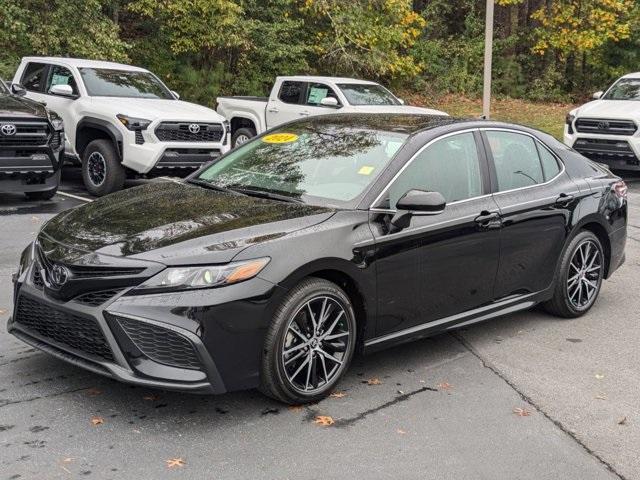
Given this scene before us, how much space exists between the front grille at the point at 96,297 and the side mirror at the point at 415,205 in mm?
1684

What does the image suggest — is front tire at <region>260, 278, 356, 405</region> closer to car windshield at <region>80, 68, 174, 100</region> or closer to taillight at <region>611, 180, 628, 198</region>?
taillight at <region>611, 180, 628, 198</region>

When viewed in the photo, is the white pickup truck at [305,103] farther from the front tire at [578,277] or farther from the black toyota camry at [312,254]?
the black toyota camry at [312,254]

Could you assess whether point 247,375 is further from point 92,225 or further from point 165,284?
point 92,225

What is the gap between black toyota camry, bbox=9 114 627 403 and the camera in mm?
4238

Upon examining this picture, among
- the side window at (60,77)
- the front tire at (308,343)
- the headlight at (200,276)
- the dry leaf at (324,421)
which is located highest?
the side window at (60,77)

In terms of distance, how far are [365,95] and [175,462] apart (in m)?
12.3

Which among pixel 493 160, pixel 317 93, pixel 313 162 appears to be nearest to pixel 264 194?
pixel 313 162

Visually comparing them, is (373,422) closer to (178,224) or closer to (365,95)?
(178,224)

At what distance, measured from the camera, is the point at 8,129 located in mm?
9938

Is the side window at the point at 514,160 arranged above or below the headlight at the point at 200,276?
above

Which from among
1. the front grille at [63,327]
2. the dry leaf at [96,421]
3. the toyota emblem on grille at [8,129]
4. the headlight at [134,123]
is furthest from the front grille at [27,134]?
the dry leaf at [96,421]

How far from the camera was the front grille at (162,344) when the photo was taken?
13.7 ft

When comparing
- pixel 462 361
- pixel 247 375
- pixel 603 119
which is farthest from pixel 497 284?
pixel 603 119

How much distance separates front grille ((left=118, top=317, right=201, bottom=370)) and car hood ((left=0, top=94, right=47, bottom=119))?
21.6 feet
